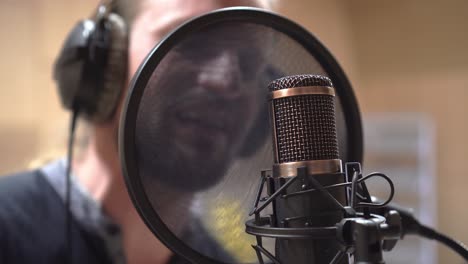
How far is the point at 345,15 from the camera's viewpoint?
10.4 ft

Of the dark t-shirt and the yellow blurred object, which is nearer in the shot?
the yellow blurred object

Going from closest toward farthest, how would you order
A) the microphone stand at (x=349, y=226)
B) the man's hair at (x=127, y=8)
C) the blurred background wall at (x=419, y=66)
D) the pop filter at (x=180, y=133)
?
the microphone stand at (x=349, y=226), the pop filter at (x=180, y=133), the man's hair at (x=127, y=8), the blurred background wall at (x=419, y=66)

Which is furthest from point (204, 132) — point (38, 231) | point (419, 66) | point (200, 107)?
point (419, 66)

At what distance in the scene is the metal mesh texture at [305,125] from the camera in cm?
Answer: 38

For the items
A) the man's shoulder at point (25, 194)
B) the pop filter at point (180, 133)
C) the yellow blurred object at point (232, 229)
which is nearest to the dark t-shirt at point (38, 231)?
the man's shoulder at point (25, 194)

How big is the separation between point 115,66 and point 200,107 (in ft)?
Answer: 0.57

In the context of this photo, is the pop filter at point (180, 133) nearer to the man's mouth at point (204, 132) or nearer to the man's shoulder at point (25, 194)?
the man's mouth at point (204, 132)

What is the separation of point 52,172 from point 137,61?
0.42 m

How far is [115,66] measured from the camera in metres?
0.81

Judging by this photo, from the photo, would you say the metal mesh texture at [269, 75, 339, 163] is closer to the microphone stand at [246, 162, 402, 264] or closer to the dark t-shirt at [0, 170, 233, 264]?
the microphone stand at [246, 162, 402, 264]

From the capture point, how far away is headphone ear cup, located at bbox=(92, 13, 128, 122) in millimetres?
810

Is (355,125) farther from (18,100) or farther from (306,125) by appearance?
(18,100)

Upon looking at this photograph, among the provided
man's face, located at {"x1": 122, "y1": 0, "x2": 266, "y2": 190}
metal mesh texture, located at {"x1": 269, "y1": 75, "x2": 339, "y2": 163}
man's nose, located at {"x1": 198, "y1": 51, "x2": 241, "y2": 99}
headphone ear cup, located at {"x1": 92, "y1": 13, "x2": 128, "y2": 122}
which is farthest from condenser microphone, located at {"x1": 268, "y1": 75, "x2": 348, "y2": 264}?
headphone ear cup, located at {"x1": 92, "y1": 13, "x2": 128, "y2": 122}

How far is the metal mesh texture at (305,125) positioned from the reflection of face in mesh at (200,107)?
146mm
